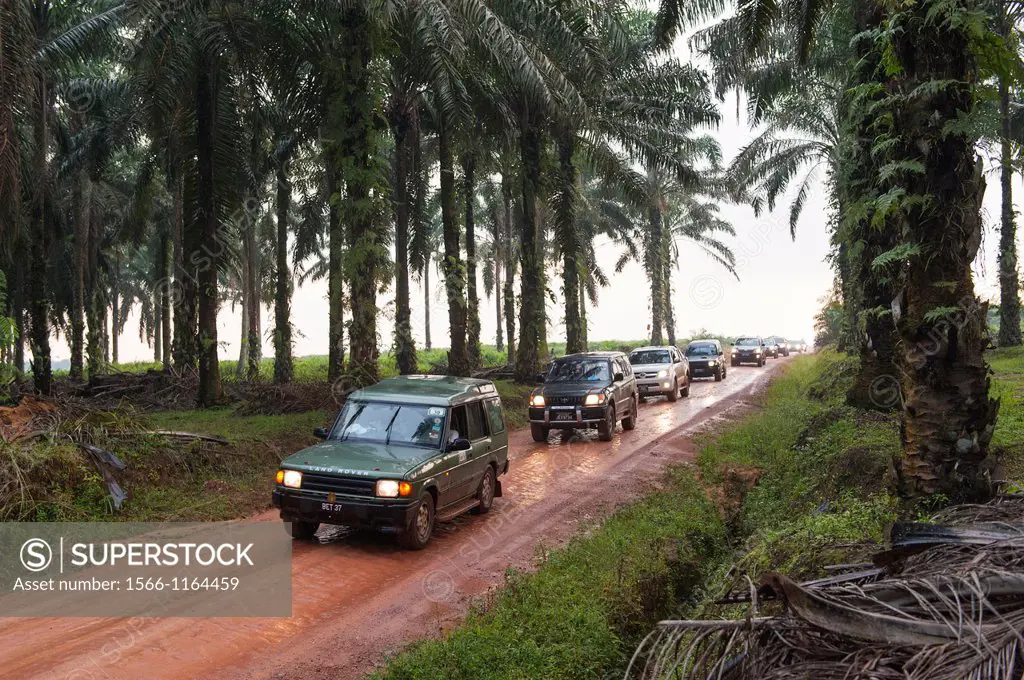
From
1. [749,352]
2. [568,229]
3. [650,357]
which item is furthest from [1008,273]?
[749,352]

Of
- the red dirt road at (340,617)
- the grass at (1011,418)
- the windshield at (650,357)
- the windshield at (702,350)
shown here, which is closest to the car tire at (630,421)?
the red dirt road at (340,617)

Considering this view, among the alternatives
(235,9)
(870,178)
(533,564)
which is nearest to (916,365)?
(533,564)

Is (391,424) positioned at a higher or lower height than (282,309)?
lower

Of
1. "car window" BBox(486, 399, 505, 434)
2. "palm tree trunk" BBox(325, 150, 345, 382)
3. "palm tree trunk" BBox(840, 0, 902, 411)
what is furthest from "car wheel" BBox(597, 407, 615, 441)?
"palm tree trunk" BBox(325, 150, 345, 382)

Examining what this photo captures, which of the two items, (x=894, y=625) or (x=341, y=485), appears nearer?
(x=894, y=625)

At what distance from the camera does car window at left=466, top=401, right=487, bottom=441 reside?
10.7m

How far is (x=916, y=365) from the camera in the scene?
7.16m

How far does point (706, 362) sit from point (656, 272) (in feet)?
42.0

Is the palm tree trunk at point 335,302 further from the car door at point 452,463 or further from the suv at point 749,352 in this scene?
the suv at point 749,352

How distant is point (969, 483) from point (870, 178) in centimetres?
812

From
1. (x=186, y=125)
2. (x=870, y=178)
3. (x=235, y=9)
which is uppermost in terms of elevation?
(x=235, y=9)

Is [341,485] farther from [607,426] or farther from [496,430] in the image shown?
[607,426]

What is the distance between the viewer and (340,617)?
7.07 meters

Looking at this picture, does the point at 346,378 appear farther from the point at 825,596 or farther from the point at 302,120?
the point at 825,596
